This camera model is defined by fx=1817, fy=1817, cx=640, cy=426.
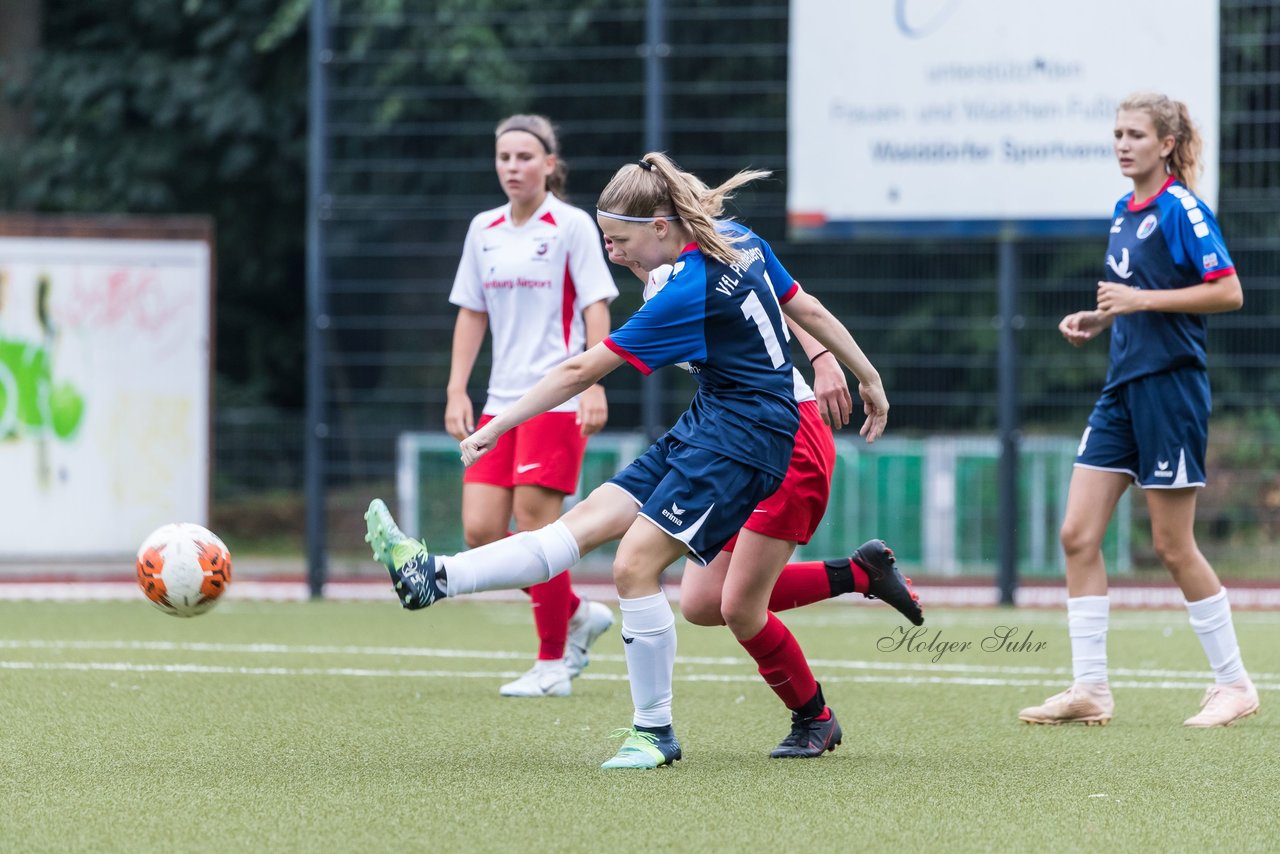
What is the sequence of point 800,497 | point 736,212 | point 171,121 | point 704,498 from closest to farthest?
point 704,498 < point 800,497 < point 736,212 < point 171,121

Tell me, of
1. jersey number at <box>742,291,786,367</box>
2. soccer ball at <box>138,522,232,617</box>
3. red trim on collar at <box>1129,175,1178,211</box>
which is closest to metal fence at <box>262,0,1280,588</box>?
red trim on collar at <box>1129,175,1178,211</box>

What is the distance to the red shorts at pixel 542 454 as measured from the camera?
670 centimetres

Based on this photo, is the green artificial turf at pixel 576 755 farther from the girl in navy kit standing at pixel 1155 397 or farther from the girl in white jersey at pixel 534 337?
the girl in white jersey at pixel 534 337

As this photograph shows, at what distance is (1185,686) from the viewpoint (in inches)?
270

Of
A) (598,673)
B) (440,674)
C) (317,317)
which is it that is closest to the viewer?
(440,674)

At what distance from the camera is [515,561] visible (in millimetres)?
4797

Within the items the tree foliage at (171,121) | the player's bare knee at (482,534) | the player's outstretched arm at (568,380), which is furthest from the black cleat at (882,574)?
the tree foliage at (171,121)

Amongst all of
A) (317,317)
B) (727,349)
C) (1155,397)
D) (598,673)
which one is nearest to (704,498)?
(727,349)

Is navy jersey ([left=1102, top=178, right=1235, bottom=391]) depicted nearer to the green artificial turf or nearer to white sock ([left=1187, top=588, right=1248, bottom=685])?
white sock ([left=1187, top=588, right=1248, bottom=685])

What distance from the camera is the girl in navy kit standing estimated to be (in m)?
5.83

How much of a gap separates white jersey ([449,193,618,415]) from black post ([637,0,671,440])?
4373 mm

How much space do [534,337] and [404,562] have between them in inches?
92.6

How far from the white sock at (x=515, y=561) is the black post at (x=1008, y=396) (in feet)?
21.4

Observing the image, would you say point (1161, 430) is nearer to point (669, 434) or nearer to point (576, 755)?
point (669, 434)
